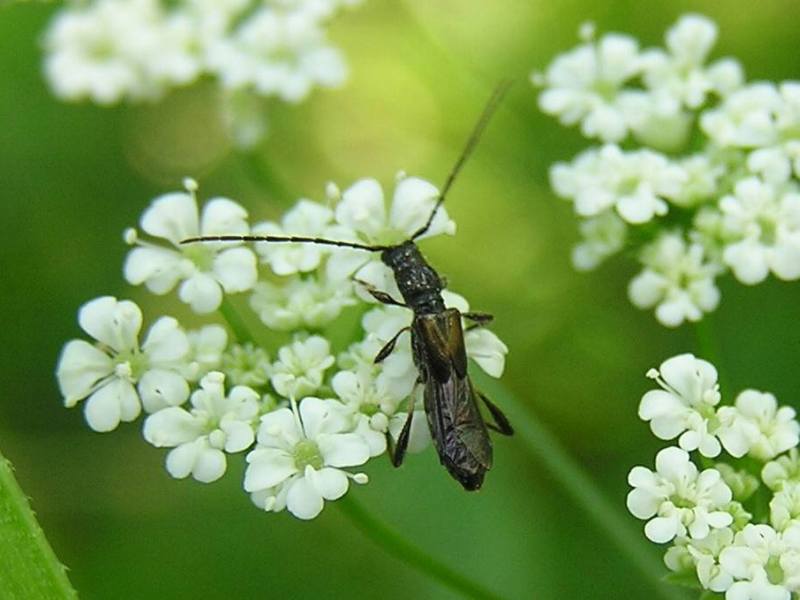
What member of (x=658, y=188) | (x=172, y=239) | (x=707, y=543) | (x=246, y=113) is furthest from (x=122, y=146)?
(x=707, y=543)

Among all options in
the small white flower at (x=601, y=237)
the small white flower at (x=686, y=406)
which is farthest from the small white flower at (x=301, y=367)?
the small white flower at (x=601, y=237)

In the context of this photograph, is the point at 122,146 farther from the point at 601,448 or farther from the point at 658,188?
the point at 658,188

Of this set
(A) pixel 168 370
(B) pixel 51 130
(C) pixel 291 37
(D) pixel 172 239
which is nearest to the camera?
(A) pixel 168 370

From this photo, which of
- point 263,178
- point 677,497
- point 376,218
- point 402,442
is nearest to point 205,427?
point 402,442

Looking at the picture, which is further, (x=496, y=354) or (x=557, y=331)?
(x=557, y=331)

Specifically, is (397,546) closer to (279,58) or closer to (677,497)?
(677,497)

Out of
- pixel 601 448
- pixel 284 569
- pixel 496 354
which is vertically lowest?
pixel 284 569

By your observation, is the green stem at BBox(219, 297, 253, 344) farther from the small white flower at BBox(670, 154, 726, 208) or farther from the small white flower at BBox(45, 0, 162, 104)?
the small white flower at BBox(45, 0, 162, 104)
